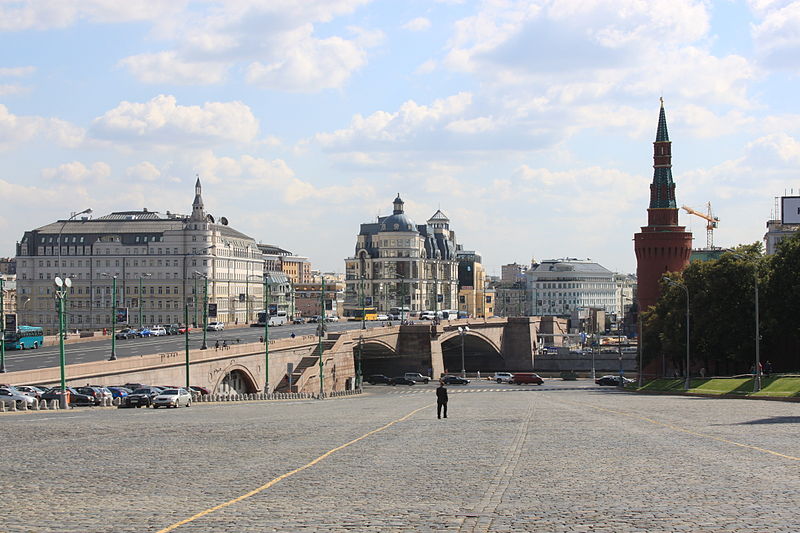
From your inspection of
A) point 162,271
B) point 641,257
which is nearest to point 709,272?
point 641,257

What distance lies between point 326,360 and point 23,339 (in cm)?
2845

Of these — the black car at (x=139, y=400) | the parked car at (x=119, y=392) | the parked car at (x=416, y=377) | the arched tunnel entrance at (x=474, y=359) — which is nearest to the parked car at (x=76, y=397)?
the black car at (x=139, y=400)

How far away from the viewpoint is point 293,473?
2116 cm

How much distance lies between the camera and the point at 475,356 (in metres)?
176

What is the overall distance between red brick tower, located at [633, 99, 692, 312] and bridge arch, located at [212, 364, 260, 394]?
2199 inches

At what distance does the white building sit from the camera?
161625 millimetres

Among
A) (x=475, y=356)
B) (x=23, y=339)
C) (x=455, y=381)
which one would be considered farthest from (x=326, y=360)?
(x=475, y=356)

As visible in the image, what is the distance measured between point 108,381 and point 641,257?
81350 mm

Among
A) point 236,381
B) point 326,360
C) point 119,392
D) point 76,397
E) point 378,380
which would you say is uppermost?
point 76,397

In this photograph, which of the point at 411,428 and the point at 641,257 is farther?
the point at 641,257

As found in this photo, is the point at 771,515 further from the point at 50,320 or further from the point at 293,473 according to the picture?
the point at 50,320

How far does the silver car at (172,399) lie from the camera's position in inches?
2072

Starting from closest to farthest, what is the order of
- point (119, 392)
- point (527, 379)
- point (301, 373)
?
point (119, 392) → point (301, 373) → point (527, 379)

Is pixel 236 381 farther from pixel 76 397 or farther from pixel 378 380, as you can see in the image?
pixel 378 380
